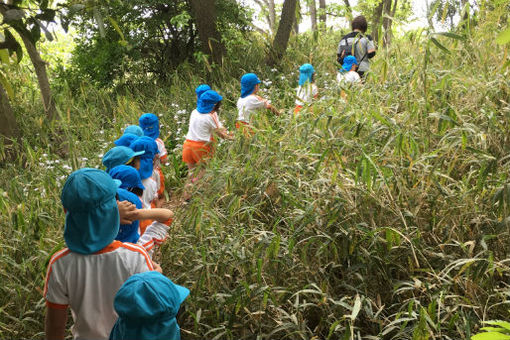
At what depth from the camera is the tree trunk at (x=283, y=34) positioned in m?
8.96

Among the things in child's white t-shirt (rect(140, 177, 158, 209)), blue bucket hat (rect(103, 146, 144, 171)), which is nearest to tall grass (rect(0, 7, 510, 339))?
child's white t-shirt (rect(140, 177, 158, 209))

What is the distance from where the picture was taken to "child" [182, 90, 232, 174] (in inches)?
217

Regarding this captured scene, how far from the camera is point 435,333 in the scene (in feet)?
8.55

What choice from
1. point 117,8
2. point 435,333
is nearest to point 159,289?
point 435,333

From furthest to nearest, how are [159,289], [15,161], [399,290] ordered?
[15,161]
[399,290]
[159,289]

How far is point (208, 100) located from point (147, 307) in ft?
13.1

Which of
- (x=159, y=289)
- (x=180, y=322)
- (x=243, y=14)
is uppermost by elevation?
(x=243, y=14)

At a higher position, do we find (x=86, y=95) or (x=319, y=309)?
(x=86, y=95)

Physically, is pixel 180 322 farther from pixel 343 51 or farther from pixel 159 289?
pixel 343 51

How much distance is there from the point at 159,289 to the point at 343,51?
5721mm

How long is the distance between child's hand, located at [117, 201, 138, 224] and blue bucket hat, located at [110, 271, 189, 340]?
0.83 metres

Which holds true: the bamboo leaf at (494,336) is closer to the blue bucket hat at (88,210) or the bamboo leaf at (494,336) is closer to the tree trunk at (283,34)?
the blue bucket hat at (88,210)

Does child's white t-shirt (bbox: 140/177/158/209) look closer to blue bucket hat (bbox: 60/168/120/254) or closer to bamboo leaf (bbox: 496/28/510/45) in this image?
blue bucket hat (bbox: 60/168/120/254)

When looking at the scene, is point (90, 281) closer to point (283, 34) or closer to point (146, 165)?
point (146, 165)
